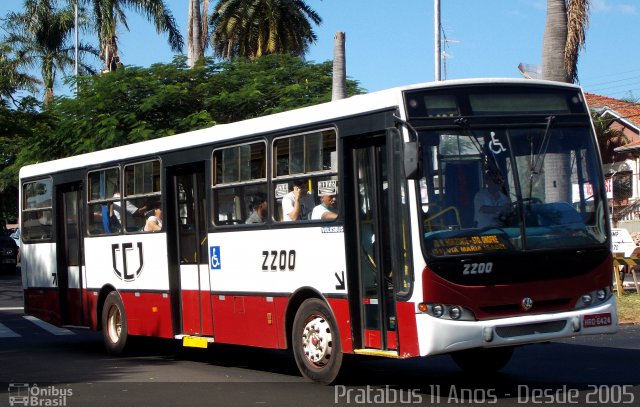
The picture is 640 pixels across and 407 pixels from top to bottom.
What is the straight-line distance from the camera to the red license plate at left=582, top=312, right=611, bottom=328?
34.8 feet

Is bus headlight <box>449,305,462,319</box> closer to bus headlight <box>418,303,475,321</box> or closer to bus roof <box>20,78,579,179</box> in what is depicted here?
bus headlight <box>418,303,475,321</box>

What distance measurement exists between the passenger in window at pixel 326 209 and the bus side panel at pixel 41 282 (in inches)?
291

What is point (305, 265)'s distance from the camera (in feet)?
39.2

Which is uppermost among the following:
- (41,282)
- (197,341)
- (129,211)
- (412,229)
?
(129,211)

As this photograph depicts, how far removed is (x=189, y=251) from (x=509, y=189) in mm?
5424

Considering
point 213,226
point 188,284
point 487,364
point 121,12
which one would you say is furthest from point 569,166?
point 121,12

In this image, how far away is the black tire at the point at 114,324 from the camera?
53.0ft

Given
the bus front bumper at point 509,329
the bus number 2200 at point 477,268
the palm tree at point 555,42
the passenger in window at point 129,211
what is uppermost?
the palm tree at point 555,42

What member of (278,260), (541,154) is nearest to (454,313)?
(541,154)

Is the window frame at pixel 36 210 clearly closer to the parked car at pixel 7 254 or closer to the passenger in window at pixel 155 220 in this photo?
the passenger in window at pixel 155 220

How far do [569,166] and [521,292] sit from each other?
1.47 m

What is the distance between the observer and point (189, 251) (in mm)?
14594

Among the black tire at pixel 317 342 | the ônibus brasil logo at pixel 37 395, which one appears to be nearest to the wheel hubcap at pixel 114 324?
the ônibus brasil logo at pixel 37 395

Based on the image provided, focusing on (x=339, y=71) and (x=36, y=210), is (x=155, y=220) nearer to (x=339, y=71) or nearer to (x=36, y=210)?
(x=36, y=210)
